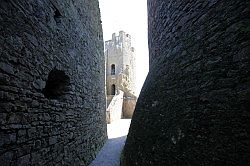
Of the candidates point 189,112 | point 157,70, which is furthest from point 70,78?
point 189,112

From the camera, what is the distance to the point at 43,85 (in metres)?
3.60

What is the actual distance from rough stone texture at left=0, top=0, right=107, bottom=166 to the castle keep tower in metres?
19.4

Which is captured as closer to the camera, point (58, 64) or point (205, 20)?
point (205, 20)

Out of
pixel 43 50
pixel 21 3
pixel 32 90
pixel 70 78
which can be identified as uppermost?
pixel 21 3

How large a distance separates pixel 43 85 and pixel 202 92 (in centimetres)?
265

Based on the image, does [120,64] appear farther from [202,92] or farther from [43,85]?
[202,92]

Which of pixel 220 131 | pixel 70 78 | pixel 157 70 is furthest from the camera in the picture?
pixel 70 78

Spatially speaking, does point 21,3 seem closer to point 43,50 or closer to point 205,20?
point 43,50

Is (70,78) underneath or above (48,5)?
underneath

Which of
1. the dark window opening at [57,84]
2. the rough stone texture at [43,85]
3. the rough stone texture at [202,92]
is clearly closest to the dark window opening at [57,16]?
the rough stone texture at [43,85]

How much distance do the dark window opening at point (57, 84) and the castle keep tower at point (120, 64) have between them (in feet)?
65.9

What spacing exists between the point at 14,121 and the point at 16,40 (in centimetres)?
114

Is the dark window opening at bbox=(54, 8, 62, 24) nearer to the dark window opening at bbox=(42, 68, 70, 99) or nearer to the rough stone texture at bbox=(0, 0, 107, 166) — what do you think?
the rough stone texture at bbox=(0, 0, 107, 166)

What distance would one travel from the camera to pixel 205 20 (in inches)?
109
